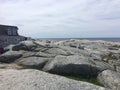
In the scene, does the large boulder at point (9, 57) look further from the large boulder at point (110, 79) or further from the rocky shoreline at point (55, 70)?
the large boulder at point (110, 79)

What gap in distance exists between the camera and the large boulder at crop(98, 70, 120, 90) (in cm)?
2326

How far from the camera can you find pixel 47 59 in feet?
99.6

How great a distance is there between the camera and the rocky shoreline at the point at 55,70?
65.1 ft

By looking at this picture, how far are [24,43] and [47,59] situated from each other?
30.2 ft

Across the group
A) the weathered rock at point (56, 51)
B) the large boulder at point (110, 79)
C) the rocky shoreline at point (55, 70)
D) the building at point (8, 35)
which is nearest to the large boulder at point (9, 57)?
the rocky shoreline at point (55, 70)

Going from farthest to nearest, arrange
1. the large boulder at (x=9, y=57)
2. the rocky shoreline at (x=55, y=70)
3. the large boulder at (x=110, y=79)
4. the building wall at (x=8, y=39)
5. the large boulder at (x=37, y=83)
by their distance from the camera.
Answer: the building wall at (x=8, y=39), the large boulder at (x=9, y=57), the large boulder at (x=110, y=79), the rocky shoreline at (x=55, y=70), the large boulder at (x=37, y=83)

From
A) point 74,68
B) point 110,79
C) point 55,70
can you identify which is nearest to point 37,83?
point 55,70

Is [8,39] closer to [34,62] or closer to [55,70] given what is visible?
[34,62]

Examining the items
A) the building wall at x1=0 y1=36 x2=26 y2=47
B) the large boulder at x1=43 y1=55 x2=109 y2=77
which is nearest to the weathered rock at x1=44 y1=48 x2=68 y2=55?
the large boulder at x1=43 y1=55 x2=109 y2=77

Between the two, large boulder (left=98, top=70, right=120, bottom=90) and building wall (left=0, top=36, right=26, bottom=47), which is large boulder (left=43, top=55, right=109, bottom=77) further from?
building wall (left=0, top=36, right=26, bottom=47)

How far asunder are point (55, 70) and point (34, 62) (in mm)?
3783

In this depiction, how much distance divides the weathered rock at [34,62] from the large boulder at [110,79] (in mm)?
7081

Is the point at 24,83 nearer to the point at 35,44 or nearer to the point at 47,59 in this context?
the point at 47,59

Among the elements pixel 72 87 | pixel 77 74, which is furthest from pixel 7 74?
pixel 77 74
